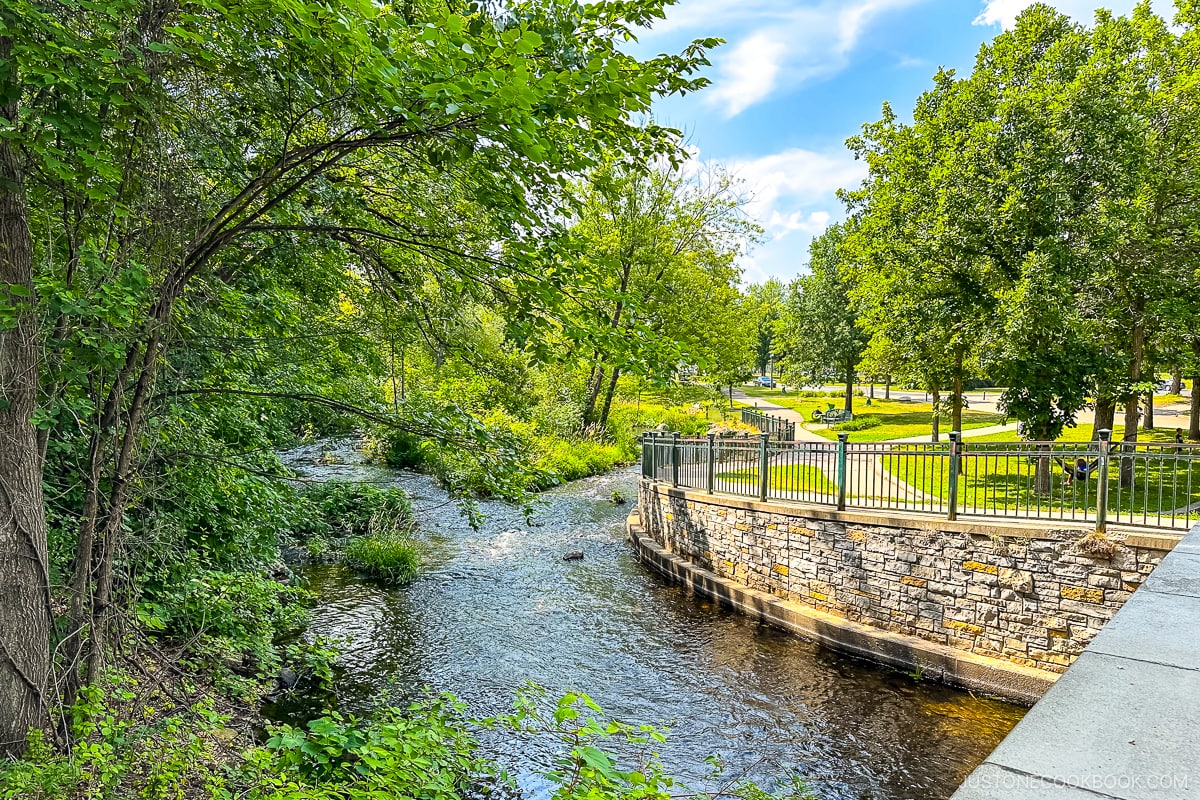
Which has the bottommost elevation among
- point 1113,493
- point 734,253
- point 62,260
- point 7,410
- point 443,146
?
point 1113,493

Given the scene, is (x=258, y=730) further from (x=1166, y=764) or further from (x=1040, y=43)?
(x=1040, y=43)

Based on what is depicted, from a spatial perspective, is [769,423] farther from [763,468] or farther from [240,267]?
[240,267]

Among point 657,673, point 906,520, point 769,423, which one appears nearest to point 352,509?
point 657,673

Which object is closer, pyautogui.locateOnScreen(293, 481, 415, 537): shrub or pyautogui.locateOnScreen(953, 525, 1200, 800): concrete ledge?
pyautogui.locateOnScreen(953, 525, 1200, 800): concrete ledge

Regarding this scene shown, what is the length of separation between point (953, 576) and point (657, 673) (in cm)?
405

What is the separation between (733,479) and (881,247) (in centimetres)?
583

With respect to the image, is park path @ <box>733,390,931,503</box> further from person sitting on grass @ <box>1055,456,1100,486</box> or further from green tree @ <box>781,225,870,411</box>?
green tree @ <box>781,225,870,411</box>

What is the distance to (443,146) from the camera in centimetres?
355

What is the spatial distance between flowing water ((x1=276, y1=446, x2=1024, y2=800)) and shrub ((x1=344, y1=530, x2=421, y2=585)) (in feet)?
0.94

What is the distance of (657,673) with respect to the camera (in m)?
7.99

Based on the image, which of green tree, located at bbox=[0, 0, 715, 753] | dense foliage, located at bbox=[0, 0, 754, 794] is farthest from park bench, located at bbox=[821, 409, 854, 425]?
green tree, located at bbox=[0, 0, 715, 753]

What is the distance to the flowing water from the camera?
20.1 ft

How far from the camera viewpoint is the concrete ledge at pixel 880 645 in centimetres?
717

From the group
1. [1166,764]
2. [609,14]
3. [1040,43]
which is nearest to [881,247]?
[1040,43]
